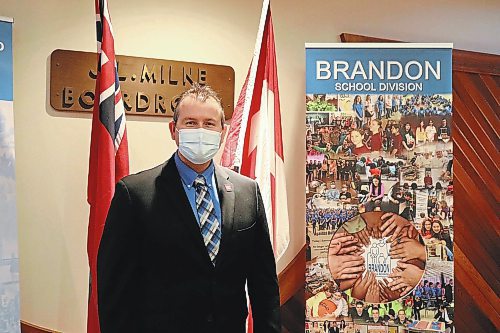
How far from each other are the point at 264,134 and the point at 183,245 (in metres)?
1.15

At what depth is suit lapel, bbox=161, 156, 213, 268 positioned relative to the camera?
1.87 metres

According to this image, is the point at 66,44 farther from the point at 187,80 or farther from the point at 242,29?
the point at 242,29

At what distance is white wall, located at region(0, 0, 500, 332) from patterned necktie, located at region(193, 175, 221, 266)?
115cm

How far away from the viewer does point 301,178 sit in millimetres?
3379

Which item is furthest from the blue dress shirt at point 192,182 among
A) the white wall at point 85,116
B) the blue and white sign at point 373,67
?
the blue and white sign at point 373,67

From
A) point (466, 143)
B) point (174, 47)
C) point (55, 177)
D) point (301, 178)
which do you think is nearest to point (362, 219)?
point (301, 178)

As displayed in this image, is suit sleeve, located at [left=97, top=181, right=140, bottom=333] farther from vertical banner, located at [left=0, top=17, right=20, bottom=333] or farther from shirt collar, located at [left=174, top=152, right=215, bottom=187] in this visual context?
vertical banner, located at [left=0, top=17, right=20, bottom=333]

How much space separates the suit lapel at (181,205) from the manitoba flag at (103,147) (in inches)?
25.7

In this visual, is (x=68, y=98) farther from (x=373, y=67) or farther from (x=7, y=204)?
(x=373, y=67)

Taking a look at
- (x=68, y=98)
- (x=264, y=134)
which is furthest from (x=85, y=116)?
(x=264, y=134)

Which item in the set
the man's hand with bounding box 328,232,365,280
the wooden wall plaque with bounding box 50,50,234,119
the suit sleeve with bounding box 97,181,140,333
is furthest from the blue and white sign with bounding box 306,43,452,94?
the suit sleeve with bounding box 97,181,140,333

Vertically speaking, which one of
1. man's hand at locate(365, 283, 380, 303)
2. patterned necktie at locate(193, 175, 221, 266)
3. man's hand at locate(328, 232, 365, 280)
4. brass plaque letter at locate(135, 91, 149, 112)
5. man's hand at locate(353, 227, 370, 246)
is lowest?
man's hand at locate(365, 283, 380, 303)

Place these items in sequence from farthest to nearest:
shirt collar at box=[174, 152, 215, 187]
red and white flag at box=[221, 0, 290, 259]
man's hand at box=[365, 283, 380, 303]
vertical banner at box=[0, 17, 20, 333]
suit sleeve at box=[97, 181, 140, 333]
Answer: man's hand at box=[365, 283, 380, 303]
red and white flag at box=[221, 0, 290, 259]
vertical banner at box=[0, 17, 20, 333]
shirt collar at box=[174, 152, 215, 187]
suit sleeve at box=[97, 181, 140, 333]

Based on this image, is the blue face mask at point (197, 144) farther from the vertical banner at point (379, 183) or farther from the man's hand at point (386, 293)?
the man's hand at point (386, 293)
